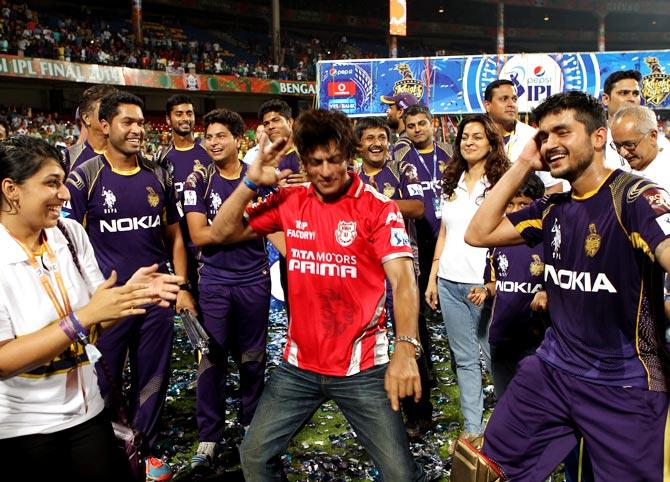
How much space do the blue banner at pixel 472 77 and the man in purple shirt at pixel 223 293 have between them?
1501cm

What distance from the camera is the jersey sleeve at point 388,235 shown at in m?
3.05

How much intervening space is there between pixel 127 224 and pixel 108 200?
22 centimetres

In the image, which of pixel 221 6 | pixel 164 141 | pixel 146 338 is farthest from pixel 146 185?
pixel 221 6

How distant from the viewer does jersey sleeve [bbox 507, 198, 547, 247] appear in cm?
316

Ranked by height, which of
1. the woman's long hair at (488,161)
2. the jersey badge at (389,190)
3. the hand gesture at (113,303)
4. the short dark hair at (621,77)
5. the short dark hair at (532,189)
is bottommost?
the hand gesture at (113,303)

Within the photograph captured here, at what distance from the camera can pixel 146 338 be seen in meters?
4.45

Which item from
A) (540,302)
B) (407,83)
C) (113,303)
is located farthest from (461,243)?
(407,83)

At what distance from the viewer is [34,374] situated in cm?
272

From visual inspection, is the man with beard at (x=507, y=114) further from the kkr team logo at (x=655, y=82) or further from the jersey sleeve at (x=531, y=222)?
the kkr team logo at (x=655, y=82)

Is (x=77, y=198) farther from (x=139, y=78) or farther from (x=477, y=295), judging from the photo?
(x=139, y=78)

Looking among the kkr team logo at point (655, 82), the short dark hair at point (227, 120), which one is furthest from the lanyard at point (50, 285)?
the kkr team logo at point (655, 82)

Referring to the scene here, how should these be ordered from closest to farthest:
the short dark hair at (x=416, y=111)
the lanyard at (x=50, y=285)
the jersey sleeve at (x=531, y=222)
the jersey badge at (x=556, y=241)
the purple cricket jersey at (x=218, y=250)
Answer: the lanyard at (x=50, y=285), the jersey badge at (x=556, y=241), the jersey sleeve at (x=531, y=222), the purple cricket jersey at (x=218, y=250), the short dark hair at (x=416, y=111)

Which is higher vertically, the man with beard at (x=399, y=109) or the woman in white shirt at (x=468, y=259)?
the man with beard at (x=399, y=109)

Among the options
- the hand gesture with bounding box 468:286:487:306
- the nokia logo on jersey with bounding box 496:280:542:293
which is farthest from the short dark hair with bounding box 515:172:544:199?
the hand gesture with bounding box 468:286:487:306
